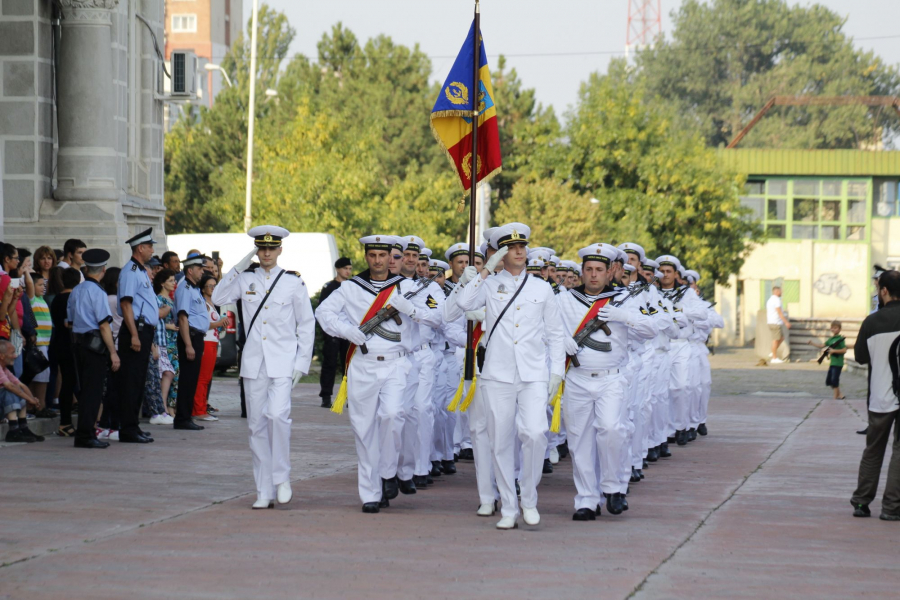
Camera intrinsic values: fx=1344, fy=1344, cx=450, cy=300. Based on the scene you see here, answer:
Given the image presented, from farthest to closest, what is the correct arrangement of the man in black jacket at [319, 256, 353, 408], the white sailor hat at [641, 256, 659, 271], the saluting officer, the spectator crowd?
the man in black jacket at [319, 256, 353, 408], the white sailor hat at [641, 256, 659, 271], the spectator crowd, the saluting officer

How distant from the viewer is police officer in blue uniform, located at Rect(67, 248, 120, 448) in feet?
40.8

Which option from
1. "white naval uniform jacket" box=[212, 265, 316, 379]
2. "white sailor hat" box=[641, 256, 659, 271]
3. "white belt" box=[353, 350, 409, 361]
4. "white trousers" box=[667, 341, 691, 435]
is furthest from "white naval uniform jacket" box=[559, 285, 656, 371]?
"white trousers" box=[667, 341, 691, 435]

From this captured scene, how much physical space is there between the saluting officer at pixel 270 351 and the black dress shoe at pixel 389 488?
2.22ft

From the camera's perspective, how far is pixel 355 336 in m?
9.65

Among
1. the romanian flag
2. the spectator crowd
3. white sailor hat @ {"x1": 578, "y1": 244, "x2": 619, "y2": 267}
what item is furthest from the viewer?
the spectator crowd

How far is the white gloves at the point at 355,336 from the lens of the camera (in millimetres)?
9641

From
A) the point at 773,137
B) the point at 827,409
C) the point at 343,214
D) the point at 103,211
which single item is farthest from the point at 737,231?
the point at 773,137

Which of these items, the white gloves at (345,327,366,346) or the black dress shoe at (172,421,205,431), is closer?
the white gloves at (345,327,366,346)

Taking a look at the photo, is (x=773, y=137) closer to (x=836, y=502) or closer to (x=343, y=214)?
(x=343, y=214)

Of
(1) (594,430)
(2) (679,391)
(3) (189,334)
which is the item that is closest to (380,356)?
(1) (594,430)

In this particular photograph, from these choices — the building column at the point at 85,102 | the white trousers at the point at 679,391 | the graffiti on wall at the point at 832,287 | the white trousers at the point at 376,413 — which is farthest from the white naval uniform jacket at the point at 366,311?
the graffiti on wall at the point at 832,287

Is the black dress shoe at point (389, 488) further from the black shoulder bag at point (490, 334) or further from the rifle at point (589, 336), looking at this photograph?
the rifle at point (589, 336)

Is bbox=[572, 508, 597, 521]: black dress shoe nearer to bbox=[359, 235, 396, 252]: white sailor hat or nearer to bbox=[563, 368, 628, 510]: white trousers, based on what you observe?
bbox=[563, 368, 628, 510]: white trousers

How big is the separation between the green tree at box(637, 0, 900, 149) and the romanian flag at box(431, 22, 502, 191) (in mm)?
79337
